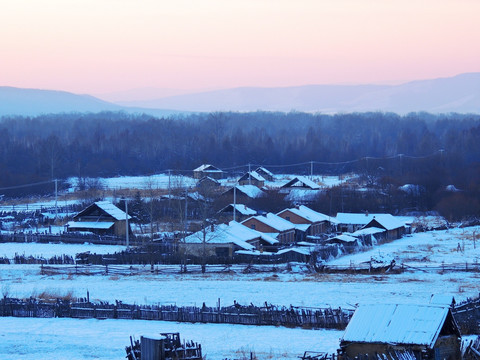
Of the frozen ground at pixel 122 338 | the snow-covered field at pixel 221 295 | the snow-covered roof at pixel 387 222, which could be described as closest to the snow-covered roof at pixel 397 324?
the frozen ground at pixel 122 338

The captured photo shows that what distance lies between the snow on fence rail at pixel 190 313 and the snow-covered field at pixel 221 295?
1.51 feet

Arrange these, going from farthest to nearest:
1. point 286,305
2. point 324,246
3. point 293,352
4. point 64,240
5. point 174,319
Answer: point 64,240, point 324,246, point 286,305, point 174,319, point 293,352

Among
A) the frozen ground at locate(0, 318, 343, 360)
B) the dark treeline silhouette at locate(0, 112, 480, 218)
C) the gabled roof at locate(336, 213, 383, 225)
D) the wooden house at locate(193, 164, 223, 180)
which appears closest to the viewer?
the frozen ground at locate(0, 318, 343, 360)

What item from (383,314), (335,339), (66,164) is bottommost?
(335,339)

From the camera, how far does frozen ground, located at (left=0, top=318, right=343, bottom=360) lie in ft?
65.8

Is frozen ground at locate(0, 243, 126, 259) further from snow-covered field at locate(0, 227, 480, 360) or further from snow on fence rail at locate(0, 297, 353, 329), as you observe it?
snow on fence rail at locate(0, 297, 353, 329)

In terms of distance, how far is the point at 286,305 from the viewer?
2678 cm

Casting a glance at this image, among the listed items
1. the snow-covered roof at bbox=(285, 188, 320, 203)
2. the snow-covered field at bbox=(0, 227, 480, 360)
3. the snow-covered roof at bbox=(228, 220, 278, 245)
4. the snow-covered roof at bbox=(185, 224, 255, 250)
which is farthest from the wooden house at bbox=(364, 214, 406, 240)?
the snow-covered roof at bbox=(285, 188, 320, 203)

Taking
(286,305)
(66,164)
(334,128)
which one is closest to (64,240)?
(286,305)

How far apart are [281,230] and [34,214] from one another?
21.3m

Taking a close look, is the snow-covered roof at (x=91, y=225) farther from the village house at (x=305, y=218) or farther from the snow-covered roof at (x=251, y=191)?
the snow-covered roof at (x=251, y=191)

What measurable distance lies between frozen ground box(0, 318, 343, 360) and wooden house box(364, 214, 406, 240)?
28.7 meters

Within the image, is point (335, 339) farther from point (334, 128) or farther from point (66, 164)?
point (334, 128)

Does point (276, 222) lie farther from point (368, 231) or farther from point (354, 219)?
point (354, 219)
